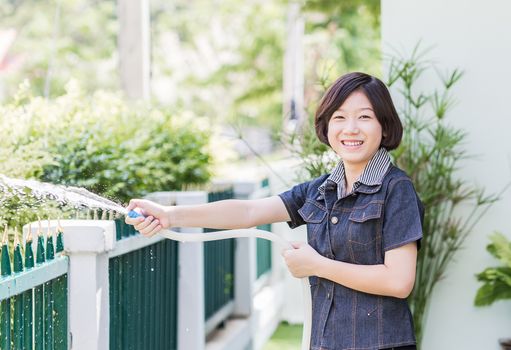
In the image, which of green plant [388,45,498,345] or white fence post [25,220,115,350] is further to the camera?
green plant [388,45,498,345]

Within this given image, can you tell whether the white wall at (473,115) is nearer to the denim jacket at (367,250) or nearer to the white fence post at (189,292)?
the white fence post at (189,292)

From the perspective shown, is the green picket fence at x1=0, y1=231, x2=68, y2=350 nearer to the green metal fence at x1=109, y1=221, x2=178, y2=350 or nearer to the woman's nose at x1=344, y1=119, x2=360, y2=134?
the green metal fence at x1=109, y1=221, x2=178, y2=350

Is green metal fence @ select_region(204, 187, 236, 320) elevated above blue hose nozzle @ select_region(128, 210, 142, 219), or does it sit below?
below

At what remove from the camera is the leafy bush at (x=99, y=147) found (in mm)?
4539

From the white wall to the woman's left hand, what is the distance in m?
2.08

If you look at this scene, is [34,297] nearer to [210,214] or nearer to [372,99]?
[210,214]

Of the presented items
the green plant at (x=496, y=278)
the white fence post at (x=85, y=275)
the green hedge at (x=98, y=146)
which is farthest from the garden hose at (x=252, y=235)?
the green plant at (x=496, y=278)

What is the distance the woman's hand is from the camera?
2.97 meters

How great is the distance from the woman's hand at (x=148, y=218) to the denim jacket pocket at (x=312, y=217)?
1.58 ft

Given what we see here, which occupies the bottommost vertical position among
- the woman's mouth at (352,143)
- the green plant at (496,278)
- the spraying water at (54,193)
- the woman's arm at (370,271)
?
the green plant at (496,278)

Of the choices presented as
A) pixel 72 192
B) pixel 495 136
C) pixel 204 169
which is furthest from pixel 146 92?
pixel 72 192

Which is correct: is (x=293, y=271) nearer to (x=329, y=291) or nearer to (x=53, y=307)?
(x=329, y=291)

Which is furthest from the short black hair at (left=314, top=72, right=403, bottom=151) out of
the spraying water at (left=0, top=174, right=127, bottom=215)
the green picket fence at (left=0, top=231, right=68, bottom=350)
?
the green picket fence at (left=0, top=231, right=68, bottom=350)

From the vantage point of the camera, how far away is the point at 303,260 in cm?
288
